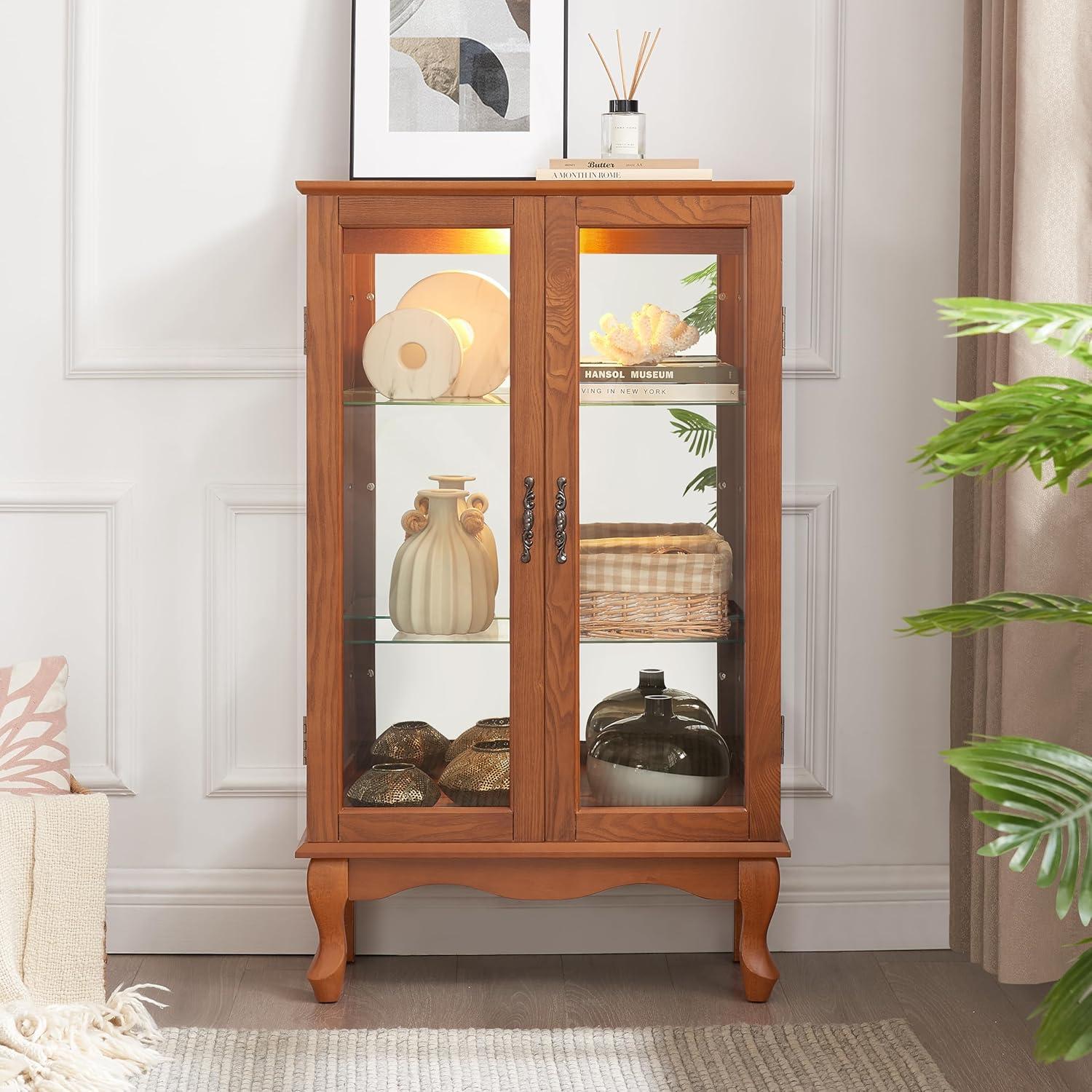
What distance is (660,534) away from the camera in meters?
1.91

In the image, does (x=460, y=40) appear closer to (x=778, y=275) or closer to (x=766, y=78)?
(x=766, y=78)

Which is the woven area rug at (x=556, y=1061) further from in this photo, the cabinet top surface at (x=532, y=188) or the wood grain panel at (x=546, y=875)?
the cabinet top surface at (x=532, y=188)

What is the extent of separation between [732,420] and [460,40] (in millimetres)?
913

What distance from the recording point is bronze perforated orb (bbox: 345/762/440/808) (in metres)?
1.93

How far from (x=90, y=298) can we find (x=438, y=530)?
0.87m

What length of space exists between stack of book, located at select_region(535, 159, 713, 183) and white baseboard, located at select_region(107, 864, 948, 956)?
1.36m

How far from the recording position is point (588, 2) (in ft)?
7.04

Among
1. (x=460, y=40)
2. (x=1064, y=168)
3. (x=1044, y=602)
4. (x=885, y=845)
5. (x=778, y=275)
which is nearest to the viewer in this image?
(x=1044, y=602)

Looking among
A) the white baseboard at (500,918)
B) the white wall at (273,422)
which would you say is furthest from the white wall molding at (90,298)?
the white baseboard at (500,918)

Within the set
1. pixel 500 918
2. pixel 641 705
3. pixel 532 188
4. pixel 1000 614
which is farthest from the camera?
pixel 500 918

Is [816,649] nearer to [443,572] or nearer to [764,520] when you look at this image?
[764,520]

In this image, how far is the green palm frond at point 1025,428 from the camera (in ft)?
3.26

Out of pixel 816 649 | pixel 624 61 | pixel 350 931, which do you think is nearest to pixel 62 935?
pixel 350 931

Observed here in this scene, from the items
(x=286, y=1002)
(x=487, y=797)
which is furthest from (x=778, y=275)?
(x=286, y=1002)
